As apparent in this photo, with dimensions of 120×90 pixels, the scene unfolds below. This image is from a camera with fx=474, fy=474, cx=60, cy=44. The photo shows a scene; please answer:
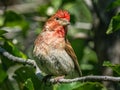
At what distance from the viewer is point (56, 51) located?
5.50 meters

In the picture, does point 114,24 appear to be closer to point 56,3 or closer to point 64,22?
point 64,22

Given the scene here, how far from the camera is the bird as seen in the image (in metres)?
5.41

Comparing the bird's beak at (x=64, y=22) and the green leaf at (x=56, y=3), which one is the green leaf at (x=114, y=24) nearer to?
the bird's beak at (x=64, y=22)

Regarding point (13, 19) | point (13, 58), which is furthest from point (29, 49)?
point (13, 58)

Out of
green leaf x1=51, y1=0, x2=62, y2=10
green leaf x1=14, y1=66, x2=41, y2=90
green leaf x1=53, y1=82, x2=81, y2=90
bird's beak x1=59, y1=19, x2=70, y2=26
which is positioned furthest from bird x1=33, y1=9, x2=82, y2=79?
green leaf x1=51, y1=0, x2=62, y2=10

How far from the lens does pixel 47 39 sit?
569 centimetres

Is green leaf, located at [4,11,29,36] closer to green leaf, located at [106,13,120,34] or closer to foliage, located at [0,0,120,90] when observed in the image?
foliage, located at [0,0,120,90]

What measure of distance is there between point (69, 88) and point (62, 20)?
4.73 feet

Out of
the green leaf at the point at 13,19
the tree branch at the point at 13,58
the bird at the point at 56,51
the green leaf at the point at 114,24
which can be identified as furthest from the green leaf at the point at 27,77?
the green leaf at the point at 13,19

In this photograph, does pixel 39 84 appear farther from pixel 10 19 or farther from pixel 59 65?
pixel 10 19

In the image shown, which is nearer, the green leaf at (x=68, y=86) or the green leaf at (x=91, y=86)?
the green leaf at (x=91, y=86)

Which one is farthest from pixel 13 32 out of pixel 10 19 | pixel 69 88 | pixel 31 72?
pixel 69 88

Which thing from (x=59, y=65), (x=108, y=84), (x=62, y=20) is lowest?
(x=108, y=84)

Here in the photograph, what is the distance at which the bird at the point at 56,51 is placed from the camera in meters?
5.41
